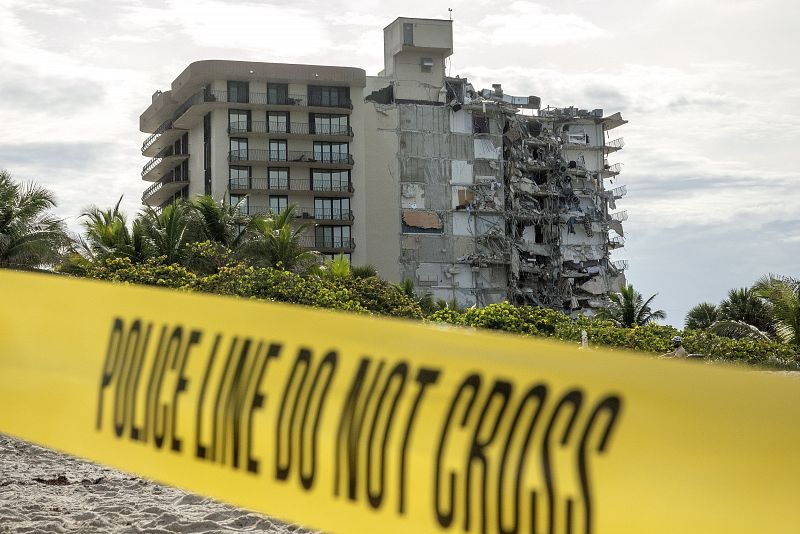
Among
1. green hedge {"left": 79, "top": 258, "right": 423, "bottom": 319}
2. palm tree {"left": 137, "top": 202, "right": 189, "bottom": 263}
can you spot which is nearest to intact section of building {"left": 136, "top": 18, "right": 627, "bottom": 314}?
palm tree {"left": 137, "top": 202, "right": 189, "bottom": 263}

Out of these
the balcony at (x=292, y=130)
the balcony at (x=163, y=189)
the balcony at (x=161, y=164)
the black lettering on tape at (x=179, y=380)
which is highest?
the balcony at (x=292, y=130)

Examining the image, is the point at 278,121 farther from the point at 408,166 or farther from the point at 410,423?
the point at 410,423

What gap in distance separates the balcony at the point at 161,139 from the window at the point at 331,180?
378 inches

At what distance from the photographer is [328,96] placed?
56844 millimetres

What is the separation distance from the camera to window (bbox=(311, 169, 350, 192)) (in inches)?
2229

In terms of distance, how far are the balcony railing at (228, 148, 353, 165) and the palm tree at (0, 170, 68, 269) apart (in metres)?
25.8

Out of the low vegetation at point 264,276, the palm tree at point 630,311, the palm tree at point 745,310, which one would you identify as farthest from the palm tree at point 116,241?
the palm tree at point 745,310

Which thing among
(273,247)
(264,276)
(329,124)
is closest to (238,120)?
(329,124)

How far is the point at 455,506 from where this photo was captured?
4.82 ft

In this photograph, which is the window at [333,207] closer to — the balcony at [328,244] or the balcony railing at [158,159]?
the balcony at [328,244]

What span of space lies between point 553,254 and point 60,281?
63115 millimetres

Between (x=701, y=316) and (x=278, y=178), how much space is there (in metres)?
26.8

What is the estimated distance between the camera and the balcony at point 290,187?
179 ft

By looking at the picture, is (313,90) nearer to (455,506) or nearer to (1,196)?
(1,196)
